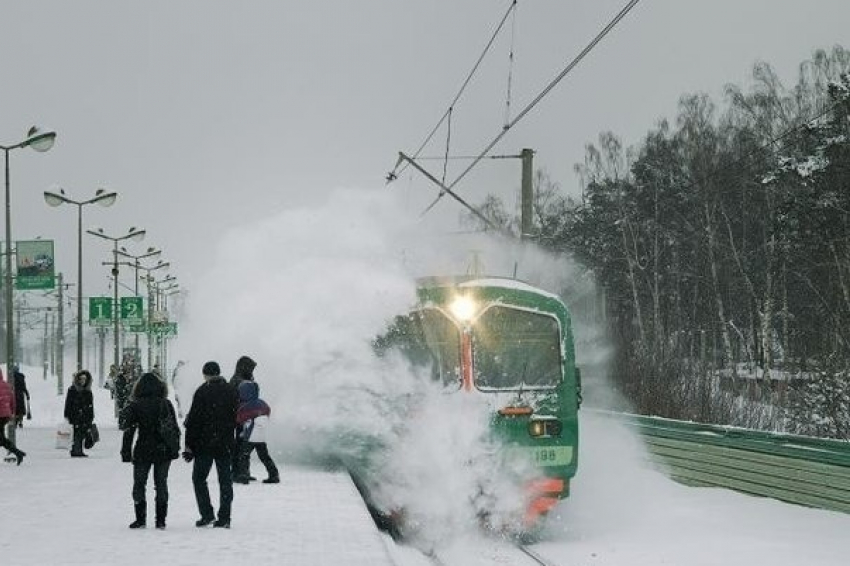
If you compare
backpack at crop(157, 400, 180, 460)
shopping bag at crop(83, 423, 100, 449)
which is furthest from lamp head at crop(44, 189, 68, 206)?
backpack at crop(157, 400, 180, 460)

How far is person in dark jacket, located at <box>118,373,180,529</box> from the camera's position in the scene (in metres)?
11.5

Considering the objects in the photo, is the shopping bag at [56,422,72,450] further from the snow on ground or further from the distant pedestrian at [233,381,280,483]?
the distant pedestrian at [233,381,280,483]

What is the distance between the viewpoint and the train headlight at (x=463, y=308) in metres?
13.9

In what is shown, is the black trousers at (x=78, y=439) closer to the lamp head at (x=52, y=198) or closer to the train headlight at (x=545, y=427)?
the train headlight at (x=545, y=427)

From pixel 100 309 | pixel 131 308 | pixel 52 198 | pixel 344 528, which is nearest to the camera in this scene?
pixel 344 528

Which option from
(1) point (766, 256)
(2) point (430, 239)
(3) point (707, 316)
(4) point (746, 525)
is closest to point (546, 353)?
(4) point (746, 525)

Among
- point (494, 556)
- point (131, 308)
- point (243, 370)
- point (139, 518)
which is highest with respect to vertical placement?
point (131, 308)

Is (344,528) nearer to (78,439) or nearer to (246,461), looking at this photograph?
(246,461)

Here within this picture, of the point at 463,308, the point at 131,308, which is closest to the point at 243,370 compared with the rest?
the point at 463,308

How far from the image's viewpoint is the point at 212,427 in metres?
11.6

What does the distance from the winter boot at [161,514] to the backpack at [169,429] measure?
1.68 feet

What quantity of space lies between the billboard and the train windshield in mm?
34338

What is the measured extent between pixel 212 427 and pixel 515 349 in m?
3.83

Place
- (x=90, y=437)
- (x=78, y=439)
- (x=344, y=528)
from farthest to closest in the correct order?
(x=90, y=437) < (x=78, y=439) < (x=344, y=528)
